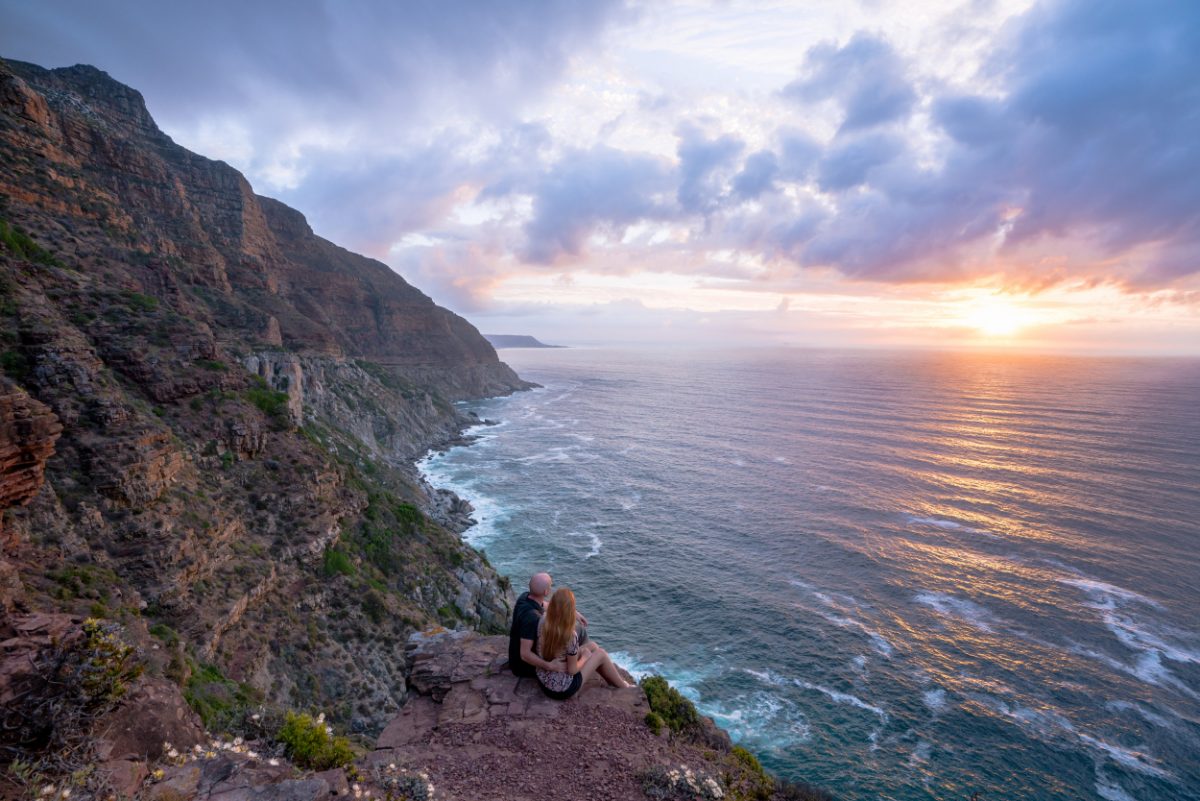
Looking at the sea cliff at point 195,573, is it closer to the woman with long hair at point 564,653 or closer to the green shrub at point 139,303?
the green shrub at point 139,303

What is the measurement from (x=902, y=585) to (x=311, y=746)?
48.0 m

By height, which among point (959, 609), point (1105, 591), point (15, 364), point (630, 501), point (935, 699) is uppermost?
point (15, 364)

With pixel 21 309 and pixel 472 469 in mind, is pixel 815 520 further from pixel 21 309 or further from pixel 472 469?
pixel 21 309

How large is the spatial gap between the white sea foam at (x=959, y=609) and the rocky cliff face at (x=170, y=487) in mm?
34056

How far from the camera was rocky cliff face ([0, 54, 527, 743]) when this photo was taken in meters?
18.3

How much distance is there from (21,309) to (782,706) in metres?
44.1

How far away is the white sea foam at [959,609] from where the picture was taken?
130ft

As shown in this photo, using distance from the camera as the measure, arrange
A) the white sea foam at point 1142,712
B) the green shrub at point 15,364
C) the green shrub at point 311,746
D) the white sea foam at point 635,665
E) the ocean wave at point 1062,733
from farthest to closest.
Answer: the white sea foam at point 635,665 → the white sea foam at point 1142,712 → the ocean wave at point 1062,733 → the green shrub at point 15,364 → the green shrub at point 311,746

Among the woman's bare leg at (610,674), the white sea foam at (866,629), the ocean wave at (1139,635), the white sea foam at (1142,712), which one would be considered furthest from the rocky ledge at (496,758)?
the ocean wave at (1139,635)

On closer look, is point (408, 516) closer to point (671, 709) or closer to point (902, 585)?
point (671, 709)

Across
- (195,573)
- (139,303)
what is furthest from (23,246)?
(195,573)

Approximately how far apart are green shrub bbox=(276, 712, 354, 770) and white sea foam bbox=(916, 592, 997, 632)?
150 ft

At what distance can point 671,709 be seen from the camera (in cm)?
1252

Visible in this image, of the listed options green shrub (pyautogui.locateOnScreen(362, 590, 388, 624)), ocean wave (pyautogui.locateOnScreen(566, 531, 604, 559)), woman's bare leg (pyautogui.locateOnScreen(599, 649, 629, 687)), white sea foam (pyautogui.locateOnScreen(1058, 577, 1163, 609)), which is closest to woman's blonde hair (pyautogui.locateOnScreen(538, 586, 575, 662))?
woman's bare leg (pyautogui.locateOnScreen(599, 649, 629, 687))
